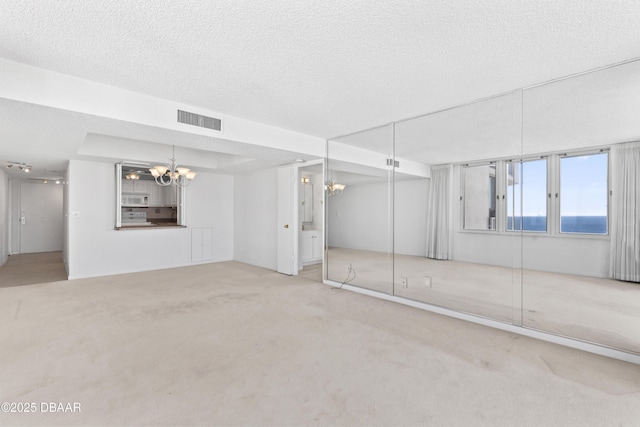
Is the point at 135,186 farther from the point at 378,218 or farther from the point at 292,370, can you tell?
the point at 292,370

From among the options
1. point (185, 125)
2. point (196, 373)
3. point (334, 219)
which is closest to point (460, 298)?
point (334, 219)

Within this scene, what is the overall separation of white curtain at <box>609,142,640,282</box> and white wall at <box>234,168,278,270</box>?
548 centimetres

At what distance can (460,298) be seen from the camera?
3.89 m

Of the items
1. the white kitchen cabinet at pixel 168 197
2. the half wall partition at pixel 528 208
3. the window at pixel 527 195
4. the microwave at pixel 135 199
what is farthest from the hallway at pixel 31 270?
the window at pixel 527 195

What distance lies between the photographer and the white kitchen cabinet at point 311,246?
23.6 ft

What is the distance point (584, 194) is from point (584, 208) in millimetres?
146

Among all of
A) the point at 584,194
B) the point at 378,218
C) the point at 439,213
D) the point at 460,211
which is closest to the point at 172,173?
the point at 378,218

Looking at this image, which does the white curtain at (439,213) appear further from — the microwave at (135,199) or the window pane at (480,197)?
the microwave at (135,199)

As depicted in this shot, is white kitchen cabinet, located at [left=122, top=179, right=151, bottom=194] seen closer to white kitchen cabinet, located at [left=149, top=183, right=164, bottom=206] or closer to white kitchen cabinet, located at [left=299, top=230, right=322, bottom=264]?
white kitchen cabinet, located at [left=149, top=183, right=164, bottom=206]

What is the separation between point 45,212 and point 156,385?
10550 millimetres

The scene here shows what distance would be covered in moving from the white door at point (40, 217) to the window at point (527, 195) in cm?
1220

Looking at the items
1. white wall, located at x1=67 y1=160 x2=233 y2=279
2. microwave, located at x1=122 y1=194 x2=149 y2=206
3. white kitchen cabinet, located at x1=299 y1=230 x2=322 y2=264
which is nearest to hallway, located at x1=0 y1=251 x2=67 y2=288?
white wall, located at x1=67 y1=160 x2=233 y2=279

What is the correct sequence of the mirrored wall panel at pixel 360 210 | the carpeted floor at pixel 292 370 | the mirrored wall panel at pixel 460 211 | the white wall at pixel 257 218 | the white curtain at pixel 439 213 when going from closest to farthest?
the carpeted floor at pixel 292 370 < the mirrored wall panel at pixel 460 211 < the white curtain at pixel 439 213 < the mirrored wall panel at pixel 360 210 < the white wall at pixel 257 218

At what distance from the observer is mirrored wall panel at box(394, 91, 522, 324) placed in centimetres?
340
